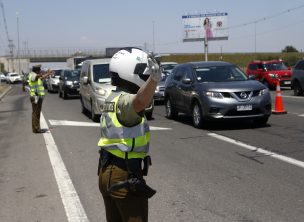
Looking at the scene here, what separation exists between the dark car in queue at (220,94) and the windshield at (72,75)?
16291mm

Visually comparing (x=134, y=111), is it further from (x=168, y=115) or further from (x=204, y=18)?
(x=204, y=18)

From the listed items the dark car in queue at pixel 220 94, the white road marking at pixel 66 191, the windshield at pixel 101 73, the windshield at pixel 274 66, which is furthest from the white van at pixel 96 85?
the windshield at pixel 274 66

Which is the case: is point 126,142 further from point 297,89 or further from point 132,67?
point 297,89

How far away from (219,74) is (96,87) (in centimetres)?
380

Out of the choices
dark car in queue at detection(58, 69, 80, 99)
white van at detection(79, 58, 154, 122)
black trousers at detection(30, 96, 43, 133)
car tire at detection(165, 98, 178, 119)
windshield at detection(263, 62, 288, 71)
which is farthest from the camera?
windshield at detection(263, 62, 288, 71)

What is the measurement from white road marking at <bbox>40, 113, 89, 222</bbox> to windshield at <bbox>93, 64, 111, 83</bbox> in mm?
5286

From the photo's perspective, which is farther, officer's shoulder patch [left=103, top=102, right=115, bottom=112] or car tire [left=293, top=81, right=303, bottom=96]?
car tire [left=293, top=81, right=303, bottom=96]

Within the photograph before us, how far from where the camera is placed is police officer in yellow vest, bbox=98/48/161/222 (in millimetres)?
2947

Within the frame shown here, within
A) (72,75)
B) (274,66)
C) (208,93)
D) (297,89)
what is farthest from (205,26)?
(208,93)

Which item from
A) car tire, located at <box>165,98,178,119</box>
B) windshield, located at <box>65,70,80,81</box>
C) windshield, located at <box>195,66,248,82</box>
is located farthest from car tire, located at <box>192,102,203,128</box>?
windshield, located at <box>65,70,80,81</box>

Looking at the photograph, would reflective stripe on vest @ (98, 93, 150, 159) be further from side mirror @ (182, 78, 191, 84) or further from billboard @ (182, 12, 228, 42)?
billboard @ (182, 12, 228, 42)

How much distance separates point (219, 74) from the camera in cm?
1300

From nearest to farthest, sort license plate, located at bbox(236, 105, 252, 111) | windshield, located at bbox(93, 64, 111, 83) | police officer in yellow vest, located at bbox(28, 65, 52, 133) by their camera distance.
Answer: license plate, located at bbox(236, 105, 252, 111) < police officer in yellow vest, located at bbox(28, 65, 52, 133) < windshield, located at bbox(93, 64, 111, 83)

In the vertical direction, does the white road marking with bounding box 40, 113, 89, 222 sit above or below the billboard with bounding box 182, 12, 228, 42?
below
